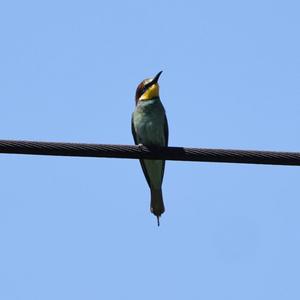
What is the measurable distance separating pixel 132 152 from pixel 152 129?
2589 millimetres

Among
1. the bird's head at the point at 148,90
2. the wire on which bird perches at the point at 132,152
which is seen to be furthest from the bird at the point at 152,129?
→ the wire on which bird perches at the point at 132,152

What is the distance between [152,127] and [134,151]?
261 centimetres

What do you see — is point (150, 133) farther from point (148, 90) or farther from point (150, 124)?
point (148, 90)

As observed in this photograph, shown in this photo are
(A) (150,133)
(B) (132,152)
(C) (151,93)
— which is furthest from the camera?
(C) (151,93)

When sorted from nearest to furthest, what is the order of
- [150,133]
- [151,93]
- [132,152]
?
[132,152], [150,133], [151,93]

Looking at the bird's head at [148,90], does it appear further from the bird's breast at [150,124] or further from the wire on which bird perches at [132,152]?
the wire on which bird perches at [132,152]

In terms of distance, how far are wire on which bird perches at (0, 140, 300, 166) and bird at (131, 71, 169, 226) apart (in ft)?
8.15

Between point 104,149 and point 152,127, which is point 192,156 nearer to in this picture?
point 104,149

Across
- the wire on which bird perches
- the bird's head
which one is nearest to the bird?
the bird's head

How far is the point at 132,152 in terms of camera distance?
16.6 ft

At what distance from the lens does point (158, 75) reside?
26.9 feet

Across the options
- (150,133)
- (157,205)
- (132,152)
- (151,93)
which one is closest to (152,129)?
(150,133)

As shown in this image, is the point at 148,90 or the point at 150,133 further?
the point at 148,90

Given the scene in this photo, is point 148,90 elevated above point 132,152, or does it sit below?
above
